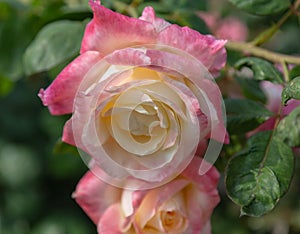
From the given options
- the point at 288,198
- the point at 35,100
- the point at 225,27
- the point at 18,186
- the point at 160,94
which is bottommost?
the point at 18,186

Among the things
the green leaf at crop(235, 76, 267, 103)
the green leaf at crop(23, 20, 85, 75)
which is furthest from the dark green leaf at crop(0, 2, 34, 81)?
the green leaf at crop(235, 76, 267, 103)

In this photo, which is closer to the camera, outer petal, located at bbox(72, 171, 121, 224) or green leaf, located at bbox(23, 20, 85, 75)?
outer petal, located at bbox(72, 171, 121, 224)

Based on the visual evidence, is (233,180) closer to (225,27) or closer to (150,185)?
(150,185)

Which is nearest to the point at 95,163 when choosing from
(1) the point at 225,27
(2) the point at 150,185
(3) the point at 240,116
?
(2) the point at 150,185

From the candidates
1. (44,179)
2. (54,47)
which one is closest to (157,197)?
(54,47)

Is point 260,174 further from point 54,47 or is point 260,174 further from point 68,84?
point 54,47

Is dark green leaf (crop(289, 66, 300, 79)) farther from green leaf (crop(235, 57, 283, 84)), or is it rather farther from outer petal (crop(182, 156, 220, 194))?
outer petal (crop(182, 156, 220, 194))

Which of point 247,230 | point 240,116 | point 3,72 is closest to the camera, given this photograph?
point 240,116
